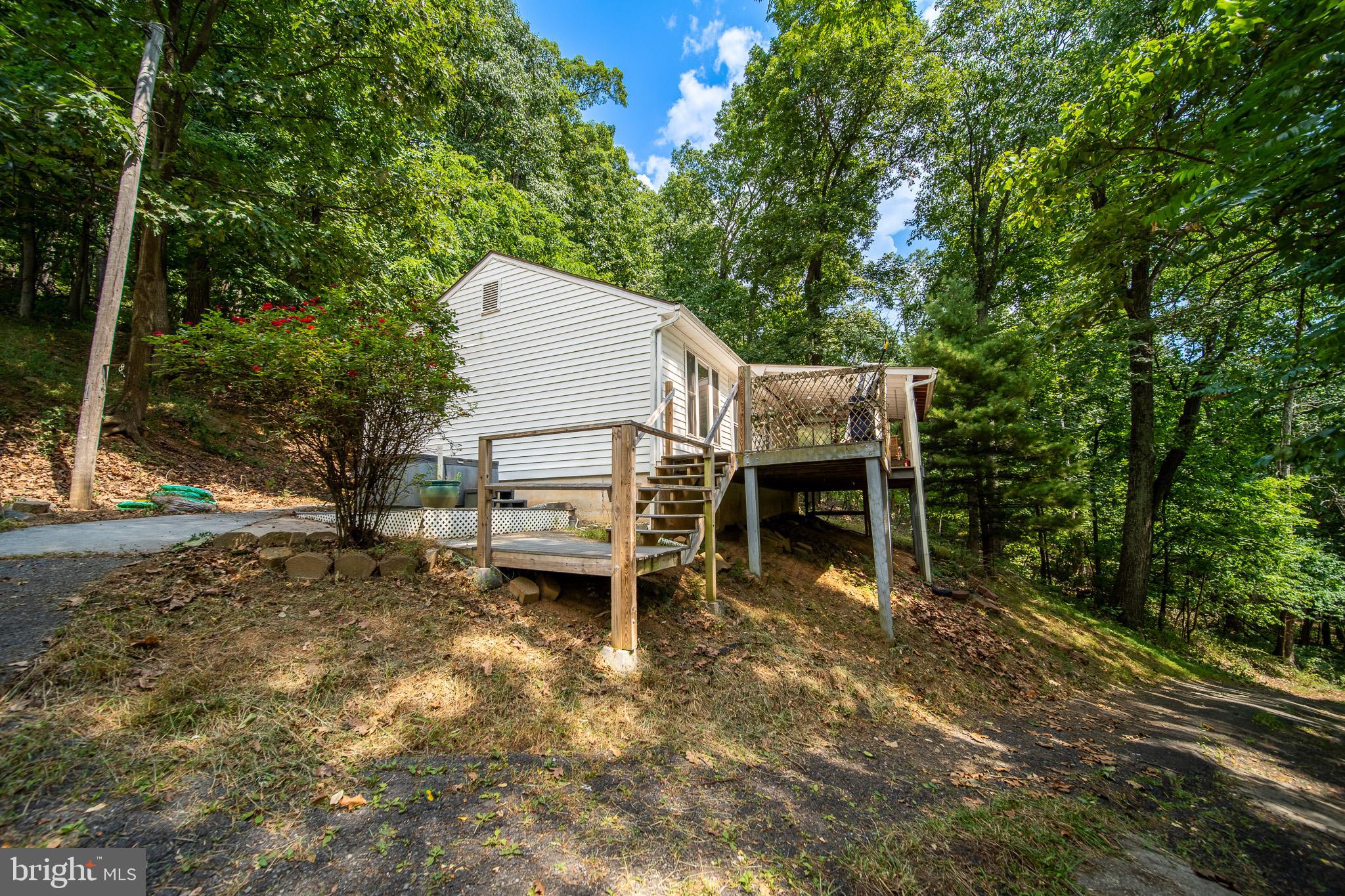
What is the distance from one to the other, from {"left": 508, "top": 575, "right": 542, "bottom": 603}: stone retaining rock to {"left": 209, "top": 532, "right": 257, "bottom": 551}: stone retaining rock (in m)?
2.33

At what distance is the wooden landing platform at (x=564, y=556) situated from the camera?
4227 millimetres

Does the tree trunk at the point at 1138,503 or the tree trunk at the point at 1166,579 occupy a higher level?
the tree trunk at the point at 1138,503

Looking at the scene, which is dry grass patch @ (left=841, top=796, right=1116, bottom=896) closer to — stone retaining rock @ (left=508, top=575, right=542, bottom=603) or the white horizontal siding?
stone retaining rock @ (left=508, top=575, right=542, bottom=603)

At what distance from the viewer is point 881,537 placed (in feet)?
20.9

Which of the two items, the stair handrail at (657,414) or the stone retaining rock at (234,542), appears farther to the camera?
the stair handrail at (657,414)

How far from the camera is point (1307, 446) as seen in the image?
2.93 metres

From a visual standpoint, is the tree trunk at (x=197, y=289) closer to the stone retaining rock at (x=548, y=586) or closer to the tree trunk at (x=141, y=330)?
the tree trunk at (x=141, y=330)

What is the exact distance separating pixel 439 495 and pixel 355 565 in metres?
2.28

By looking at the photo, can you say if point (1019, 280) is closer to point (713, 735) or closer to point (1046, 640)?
point (1046, 640)

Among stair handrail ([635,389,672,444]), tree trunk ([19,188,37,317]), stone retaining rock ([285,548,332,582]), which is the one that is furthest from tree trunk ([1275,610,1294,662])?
tree trunk ([19,188,37,317])

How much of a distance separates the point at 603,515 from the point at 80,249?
892 inches

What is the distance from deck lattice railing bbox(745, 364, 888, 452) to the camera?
718 cm

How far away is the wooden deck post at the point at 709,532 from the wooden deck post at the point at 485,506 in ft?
7.86

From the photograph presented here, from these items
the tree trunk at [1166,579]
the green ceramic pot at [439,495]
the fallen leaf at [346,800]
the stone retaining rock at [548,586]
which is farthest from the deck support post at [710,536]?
the tree trunk at [1166,579]
